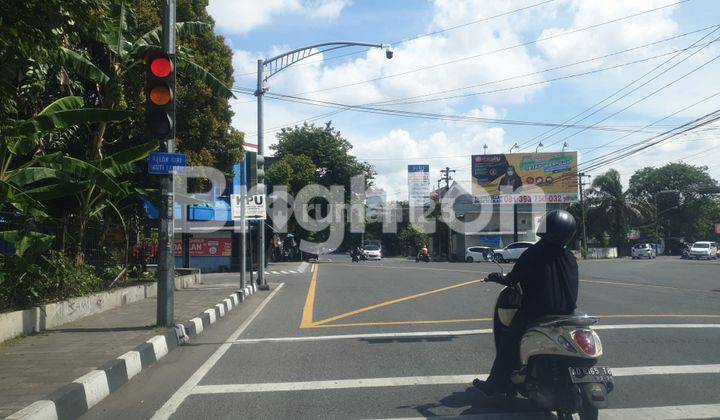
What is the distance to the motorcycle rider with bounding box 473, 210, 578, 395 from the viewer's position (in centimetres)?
497

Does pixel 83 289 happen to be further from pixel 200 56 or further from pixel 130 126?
pixel 200 56

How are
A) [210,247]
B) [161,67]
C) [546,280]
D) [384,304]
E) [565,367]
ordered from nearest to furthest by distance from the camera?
[565,367], [546,280], [161,67], [384,304], [210,247]

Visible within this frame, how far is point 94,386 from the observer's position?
6.01m

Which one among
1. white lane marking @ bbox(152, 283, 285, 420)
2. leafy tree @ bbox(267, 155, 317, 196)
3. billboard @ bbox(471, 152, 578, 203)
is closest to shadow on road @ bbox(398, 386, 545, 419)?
white lane marking @ bbox(152, 283, 285, 420)

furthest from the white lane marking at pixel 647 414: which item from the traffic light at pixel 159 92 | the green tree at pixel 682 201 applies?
the green tree at pixel 682 201

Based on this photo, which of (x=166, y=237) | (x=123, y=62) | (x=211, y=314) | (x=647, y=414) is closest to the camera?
(x=647, y=414)

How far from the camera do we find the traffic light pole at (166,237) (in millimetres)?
9586

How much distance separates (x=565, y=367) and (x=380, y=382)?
2.40 metres

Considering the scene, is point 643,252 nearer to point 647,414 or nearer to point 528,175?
point 528,175

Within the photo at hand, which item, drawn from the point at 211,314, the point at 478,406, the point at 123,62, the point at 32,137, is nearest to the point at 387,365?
the point at 478,406

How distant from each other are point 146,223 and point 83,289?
6.03 metres

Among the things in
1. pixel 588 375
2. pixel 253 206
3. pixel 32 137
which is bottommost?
pixel 588 375

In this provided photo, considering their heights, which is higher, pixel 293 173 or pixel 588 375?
pixel 293 173

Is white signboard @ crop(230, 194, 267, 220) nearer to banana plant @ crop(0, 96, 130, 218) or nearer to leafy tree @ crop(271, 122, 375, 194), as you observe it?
banana plant @ crop(0, 96, 130, 218)
